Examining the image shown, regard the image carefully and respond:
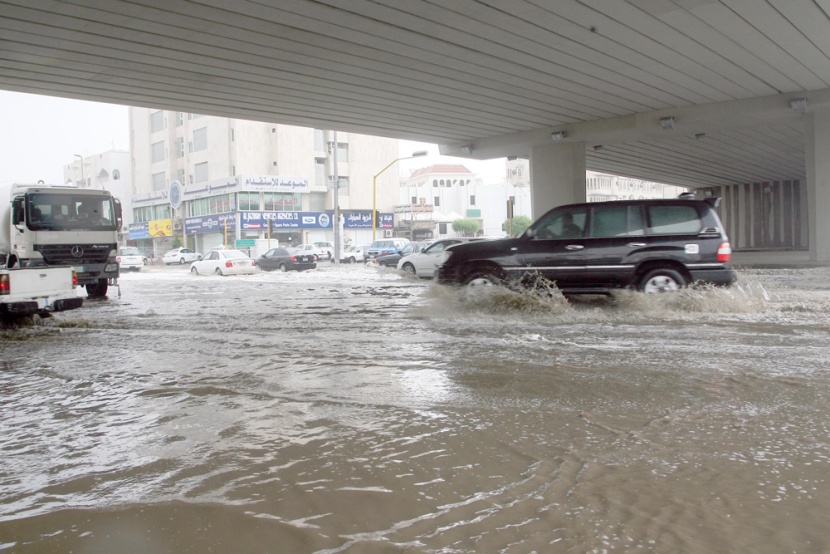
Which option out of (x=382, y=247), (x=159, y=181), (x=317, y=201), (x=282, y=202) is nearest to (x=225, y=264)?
(x=382, y=247)

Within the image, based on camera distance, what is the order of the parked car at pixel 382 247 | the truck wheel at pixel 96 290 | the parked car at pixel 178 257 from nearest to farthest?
the truck wheel at pixel 96 290
the parked car at pixel 382 247
the parked car at pixel 178 257

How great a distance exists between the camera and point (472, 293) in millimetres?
9703

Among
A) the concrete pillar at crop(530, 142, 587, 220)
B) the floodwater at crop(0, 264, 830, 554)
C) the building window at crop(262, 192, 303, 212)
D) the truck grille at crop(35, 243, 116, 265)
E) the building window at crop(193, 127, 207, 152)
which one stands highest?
the building window at crop(193, 127, 207, 152)

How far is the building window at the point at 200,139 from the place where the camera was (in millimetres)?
61141

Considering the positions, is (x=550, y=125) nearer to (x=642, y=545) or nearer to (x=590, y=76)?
(x=590, y=76)

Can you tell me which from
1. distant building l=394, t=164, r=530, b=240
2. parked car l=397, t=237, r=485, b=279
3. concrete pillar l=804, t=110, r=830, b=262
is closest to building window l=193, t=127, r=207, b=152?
distant building l=394, t=164, r=530, b=240

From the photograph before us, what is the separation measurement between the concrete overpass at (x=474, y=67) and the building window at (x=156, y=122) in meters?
56.5

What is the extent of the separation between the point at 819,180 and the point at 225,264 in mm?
23517

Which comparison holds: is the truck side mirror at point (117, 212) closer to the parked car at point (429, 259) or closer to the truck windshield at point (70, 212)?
the truck windshield at point (70, 212)

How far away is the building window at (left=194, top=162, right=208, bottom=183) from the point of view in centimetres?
6166

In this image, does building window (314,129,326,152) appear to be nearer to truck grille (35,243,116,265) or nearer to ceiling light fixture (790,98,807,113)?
truck grille (35,243,116,265)

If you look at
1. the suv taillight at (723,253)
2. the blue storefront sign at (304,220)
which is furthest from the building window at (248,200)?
the suv taillight at (723,253)

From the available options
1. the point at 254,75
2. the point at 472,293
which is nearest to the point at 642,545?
Answer: the point at 472,293

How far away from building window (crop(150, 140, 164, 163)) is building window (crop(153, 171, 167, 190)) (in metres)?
1.60
